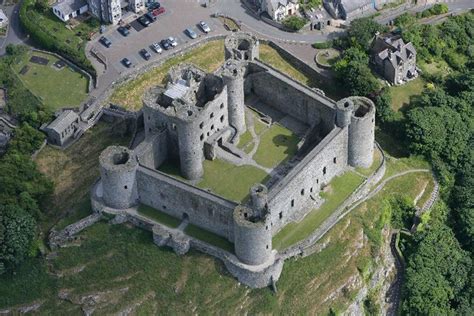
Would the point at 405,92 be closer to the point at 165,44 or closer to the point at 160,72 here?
the point at 160,72

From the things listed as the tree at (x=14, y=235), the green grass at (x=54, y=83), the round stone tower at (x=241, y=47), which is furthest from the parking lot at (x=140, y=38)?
the tree at (x=14, y=235)

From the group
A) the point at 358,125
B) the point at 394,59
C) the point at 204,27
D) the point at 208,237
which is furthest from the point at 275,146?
the point at 204,27

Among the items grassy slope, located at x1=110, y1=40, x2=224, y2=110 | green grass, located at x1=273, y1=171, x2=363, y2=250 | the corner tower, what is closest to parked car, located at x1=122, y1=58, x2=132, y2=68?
grassy slope, located at x1=110, y1=40, x2=224, y2=110

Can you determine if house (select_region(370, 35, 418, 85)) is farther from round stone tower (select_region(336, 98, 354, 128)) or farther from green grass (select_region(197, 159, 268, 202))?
green grass (select_region(197, 159, 268, 202))

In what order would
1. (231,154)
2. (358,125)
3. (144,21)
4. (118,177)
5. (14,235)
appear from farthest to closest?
(144,21)
(231,154)
(358,125)
(14,235)
(118,177)

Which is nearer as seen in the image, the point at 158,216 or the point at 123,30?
the point at 158,216

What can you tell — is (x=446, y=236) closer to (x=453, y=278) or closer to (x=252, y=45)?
(x=453, y=278)
